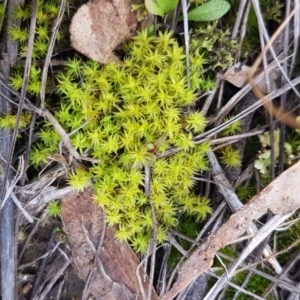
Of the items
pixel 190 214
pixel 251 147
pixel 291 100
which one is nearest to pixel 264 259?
pixel 190 214

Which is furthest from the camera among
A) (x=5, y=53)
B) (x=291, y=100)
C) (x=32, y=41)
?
(x=291, y=100)

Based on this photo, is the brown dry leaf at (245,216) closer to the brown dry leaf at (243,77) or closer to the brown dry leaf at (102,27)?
the brown dry leaf at (243,77)

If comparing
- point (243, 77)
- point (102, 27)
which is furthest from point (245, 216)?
point (102, 27)

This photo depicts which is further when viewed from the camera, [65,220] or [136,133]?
[65,220]

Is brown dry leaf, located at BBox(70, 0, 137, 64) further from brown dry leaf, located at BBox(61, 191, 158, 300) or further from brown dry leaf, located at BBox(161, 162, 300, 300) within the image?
brown dry leaf, located at BBox(161, 162, 300, 300)

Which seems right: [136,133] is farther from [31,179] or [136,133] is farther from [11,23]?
[11,23]

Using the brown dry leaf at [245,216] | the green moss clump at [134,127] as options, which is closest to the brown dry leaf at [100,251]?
the green moss clump at [134,127]

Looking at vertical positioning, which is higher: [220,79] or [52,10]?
[52,10]

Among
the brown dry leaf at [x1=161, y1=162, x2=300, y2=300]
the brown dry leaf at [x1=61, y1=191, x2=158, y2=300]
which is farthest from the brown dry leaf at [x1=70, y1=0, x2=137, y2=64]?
the brown dry leaf at [x1=161, y1=162, x2=300, y2=300]
